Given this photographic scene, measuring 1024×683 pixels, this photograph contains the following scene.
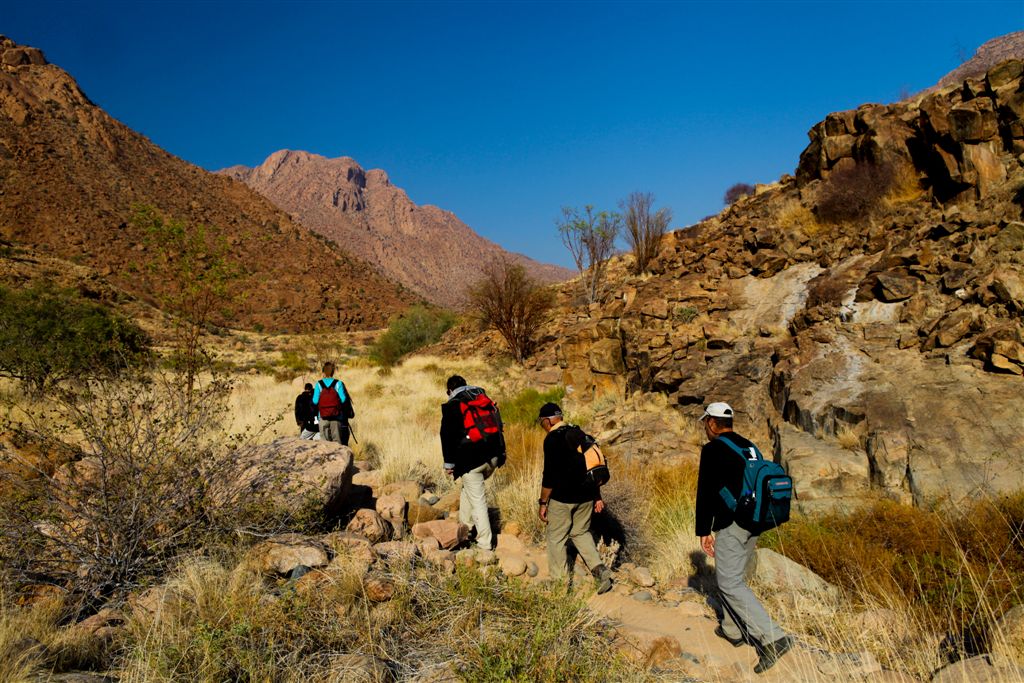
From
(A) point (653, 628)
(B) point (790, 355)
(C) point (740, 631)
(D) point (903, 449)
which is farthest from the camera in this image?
(B) point (790, 355)

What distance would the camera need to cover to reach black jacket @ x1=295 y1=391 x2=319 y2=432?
354 inches

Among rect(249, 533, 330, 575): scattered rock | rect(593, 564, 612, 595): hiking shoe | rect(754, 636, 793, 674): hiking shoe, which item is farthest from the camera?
rect(593, 564, 612, 595): hiking shoe

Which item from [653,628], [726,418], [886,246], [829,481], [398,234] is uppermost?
[398,234]

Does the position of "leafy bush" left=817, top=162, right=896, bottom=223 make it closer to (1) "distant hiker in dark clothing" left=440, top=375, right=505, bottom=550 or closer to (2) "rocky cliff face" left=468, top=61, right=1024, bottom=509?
(2) "rocky cliff face" left=468, top=61, right=1024, bottom=509

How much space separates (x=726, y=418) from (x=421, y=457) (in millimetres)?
6211

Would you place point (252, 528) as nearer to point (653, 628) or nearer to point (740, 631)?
point (653, 628)

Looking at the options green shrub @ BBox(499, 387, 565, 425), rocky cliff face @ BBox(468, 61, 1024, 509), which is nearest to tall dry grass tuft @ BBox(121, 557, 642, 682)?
rocky cliff face @ BBox(468, 61, 1024, 509)

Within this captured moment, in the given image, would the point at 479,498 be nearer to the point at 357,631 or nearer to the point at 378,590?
the point at 378,590

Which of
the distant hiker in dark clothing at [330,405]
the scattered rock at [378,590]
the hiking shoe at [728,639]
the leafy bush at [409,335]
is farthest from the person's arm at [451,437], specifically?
the leafy bush at [409,335]

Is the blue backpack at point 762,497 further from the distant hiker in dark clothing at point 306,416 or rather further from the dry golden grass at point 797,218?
the dry golden grass at point 797,218

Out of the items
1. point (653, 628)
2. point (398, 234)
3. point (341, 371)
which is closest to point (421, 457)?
point (653, 628)

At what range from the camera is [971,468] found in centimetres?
577

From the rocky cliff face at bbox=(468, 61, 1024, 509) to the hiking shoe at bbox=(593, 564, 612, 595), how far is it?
2669 mm

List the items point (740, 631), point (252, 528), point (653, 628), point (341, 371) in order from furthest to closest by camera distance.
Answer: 1. point (341, 371)
2. point (252, 528)
3. point (653, 628)
4. point (740, 631)
